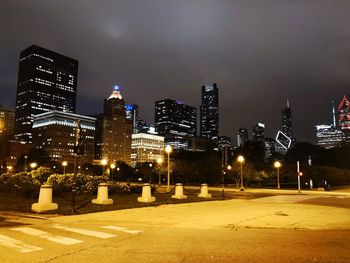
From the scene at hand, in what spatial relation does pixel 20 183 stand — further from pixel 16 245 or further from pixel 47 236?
pixel 16 245

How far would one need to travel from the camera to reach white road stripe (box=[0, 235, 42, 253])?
9.45 meters

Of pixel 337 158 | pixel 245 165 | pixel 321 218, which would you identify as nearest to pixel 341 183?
pixel 245 165

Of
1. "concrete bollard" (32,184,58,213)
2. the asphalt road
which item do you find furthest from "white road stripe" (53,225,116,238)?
"concrete bollard" (32,184,58,213)

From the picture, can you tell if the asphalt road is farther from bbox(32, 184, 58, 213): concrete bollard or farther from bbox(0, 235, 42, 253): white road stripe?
bbox(32, 184, 58, 213): concrete bollard

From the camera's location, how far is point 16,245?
32.6ft

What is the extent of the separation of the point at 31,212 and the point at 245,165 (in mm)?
48136

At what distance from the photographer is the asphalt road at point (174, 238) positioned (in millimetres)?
8750

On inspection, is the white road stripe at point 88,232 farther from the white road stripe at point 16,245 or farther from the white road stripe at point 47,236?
the white road stripe at point 16,245

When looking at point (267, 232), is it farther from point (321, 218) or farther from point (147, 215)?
point (147, 215)

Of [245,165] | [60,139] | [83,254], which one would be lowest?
[83,254]

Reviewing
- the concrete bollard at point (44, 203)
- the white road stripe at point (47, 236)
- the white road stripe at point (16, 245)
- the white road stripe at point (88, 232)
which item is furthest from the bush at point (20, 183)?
the white road stripe at point (16, 245)

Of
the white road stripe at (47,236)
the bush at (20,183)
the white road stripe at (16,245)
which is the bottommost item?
the white road stripe at (16,245)

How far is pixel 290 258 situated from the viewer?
28.3 ft

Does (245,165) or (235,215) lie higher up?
(245,165)
